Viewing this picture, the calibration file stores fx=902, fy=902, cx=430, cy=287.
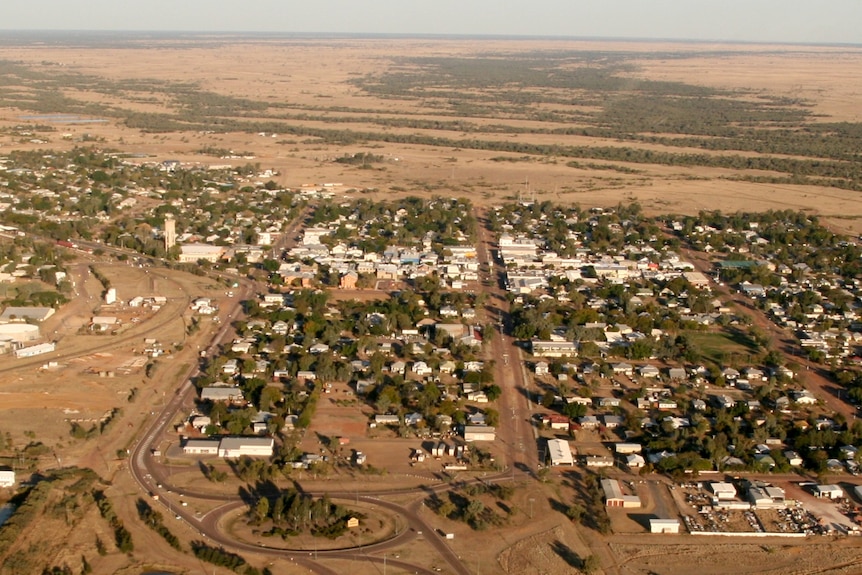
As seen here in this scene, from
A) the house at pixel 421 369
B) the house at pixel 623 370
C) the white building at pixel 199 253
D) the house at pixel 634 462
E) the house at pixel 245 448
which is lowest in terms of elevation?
the white building at pixel 199 253

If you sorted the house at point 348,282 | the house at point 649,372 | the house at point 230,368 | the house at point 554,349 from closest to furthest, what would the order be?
the house at point 230,368 → the house at point 649,372 → the house at point 554,349 → the house at point 348,282

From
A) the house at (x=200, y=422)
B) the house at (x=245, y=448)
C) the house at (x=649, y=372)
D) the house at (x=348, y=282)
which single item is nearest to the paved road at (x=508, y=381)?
the house at (x=649, y=372)

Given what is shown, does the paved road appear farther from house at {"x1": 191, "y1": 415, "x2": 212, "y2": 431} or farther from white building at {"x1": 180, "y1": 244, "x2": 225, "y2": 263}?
white building at {"x1": 180, "y1": 244, "x2": 225, "y2": 263}

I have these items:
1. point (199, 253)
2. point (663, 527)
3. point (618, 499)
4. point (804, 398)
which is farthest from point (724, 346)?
point (199, 253)

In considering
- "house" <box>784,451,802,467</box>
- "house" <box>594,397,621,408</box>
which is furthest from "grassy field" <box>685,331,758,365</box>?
"house" <box>784,451,802,467</box>

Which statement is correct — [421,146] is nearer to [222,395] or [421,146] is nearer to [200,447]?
[222,395]

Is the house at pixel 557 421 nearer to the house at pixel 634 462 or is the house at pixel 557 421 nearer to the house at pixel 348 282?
the house at pixel 634 462
